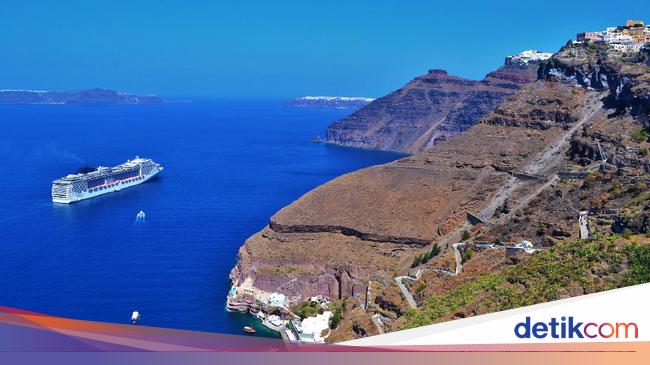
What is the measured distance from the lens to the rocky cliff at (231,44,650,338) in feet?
92.3

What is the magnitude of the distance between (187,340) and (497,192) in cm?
5056

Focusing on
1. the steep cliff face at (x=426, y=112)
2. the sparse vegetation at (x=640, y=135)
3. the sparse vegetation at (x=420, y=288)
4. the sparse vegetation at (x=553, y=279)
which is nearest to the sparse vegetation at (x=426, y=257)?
the sparse vegetation at (x=420, y=288)

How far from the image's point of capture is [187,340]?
320 inches

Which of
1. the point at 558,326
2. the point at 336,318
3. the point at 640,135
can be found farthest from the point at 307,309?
the point at 558,326

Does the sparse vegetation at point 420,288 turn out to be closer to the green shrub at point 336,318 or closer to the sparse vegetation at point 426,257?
the green shrub at point 336,318

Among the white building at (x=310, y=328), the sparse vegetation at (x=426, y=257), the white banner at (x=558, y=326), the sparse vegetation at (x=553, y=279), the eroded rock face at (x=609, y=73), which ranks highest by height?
the eroded rock face at (x=609, y=73)

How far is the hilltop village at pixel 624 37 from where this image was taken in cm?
7425

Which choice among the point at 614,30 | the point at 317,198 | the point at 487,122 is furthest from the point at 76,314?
the point at 614,30

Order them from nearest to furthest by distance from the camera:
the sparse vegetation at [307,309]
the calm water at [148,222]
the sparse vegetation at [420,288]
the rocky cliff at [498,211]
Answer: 1. the rocky cliff at [498,211]
2. the sparse vegetation at [420,288]
3. the sparse vegetation at [307,309]
4. the calm water at [148,222]

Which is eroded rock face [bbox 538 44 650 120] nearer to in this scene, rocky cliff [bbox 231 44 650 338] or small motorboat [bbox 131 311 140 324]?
rocky cliff [bbox 231 44 650 338]

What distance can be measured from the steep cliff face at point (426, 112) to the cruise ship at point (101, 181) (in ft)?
187

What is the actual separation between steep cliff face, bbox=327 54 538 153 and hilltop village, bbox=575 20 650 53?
47194 mm

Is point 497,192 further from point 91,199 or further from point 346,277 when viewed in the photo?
point 91,199

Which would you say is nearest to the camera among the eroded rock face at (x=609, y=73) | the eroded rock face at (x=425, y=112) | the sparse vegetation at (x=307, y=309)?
the sparse vegetation at (x=307, y=309)
